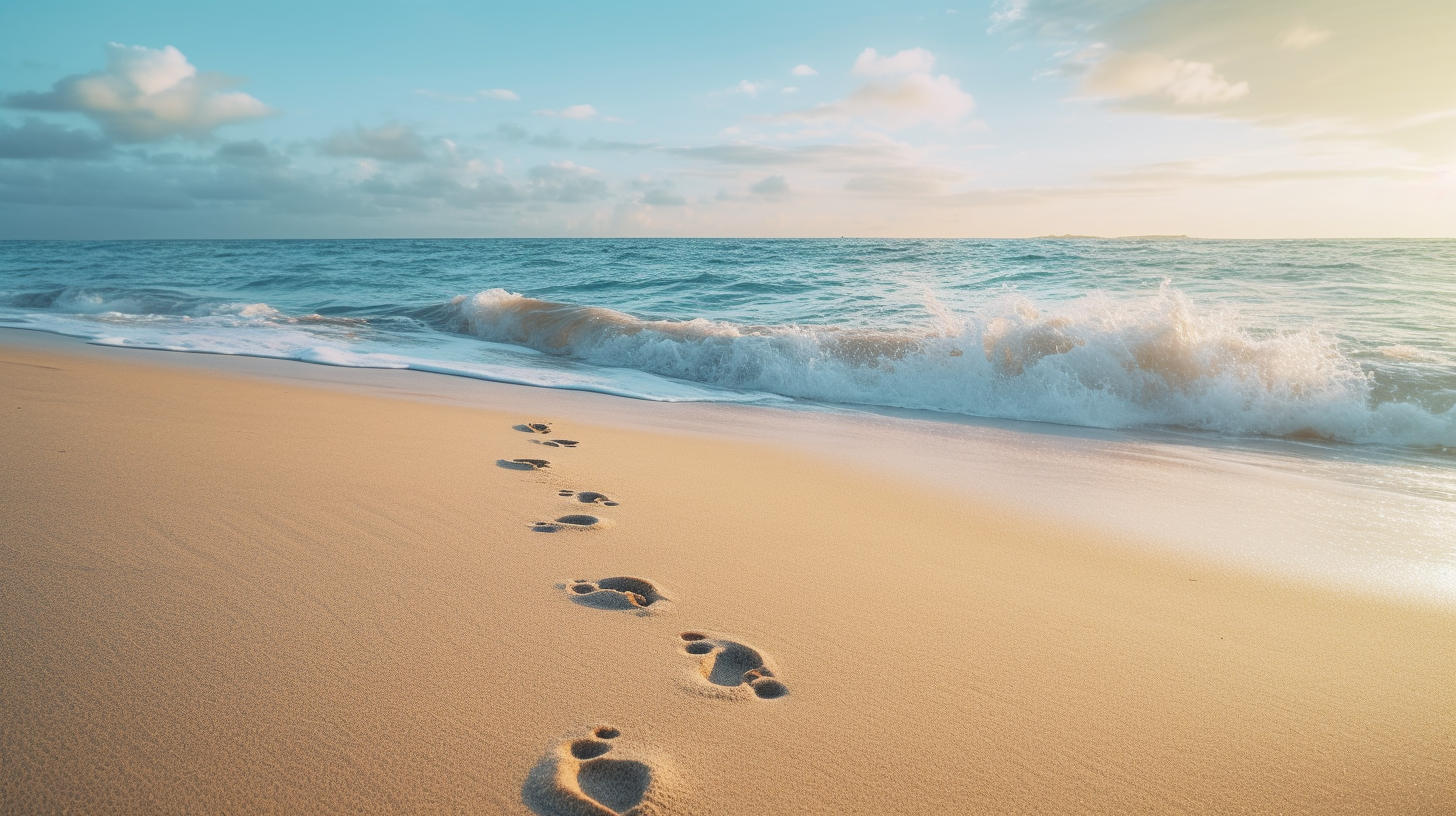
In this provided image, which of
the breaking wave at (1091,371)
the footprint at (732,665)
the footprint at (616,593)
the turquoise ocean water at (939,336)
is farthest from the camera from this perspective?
the turquoise ocean water at (939,336)

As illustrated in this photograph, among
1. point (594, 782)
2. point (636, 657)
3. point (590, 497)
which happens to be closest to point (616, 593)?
point (636, 657)

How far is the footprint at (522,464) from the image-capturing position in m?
3.63

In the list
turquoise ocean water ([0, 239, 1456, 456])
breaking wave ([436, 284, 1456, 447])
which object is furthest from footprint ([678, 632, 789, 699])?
breaking wave ([436, 284, 1456, 447])

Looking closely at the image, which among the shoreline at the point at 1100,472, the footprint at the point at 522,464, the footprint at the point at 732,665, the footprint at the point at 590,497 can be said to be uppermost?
the footprint at the point at 522,464

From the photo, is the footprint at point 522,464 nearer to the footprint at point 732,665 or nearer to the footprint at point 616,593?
the footprint at point 616,593

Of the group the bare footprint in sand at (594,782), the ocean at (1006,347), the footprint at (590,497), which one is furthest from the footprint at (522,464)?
the ocean at (1006,347)

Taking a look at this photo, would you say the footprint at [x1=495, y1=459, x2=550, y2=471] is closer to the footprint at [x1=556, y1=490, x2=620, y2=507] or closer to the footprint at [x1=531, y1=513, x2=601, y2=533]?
the footprint at [x1=556, y1=490, x2=620, y2=507]

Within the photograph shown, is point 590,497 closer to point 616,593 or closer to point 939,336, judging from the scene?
point 616,593

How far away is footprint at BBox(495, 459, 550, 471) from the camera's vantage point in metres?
3.63

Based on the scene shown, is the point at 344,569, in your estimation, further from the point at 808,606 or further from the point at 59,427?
the point at 59,427

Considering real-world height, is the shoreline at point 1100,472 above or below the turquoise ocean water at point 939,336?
below

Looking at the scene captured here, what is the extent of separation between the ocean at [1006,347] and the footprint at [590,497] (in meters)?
3.35

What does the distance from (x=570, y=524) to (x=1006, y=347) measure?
247 inches

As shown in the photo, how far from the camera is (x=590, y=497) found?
321 centimetres
